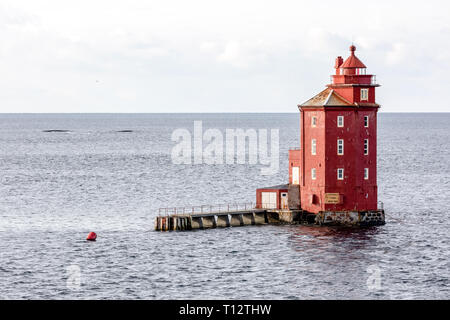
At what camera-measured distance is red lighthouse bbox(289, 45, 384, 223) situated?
74125 mm

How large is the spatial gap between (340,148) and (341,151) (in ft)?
0.90

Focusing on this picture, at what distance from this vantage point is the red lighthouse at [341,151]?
243 feet

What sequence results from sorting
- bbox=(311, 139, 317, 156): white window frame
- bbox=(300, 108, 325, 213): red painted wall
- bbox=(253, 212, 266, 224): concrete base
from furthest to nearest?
bbox=(253, 212, 266, 224): concrete base → bbox=(311, 139, 317, 156): white window frame → bbox=(300, 108, 325, 213): red painted wall

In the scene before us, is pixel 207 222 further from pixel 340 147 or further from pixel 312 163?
pixel 340 147

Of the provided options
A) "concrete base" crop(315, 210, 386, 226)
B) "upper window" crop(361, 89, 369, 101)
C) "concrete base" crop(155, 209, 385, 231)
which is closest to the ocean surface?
"concrete base" crop(315, 210, 386, 226)

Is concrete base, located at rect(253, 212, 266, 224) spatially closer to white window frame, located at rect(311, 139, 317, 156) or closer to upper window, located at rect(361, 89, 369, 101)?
white window frame, located at rect(311, 139, 317, 156)

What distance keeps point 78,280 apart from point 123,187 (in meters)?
61.1

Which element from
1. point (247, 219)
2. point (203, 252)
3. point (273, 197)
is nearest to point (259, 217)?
point (247, 219)

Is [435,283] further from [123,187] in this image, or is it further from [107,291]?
[123,187]

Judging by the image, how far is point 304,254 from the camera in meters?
65.2

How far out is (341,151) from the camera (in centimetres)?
7438
